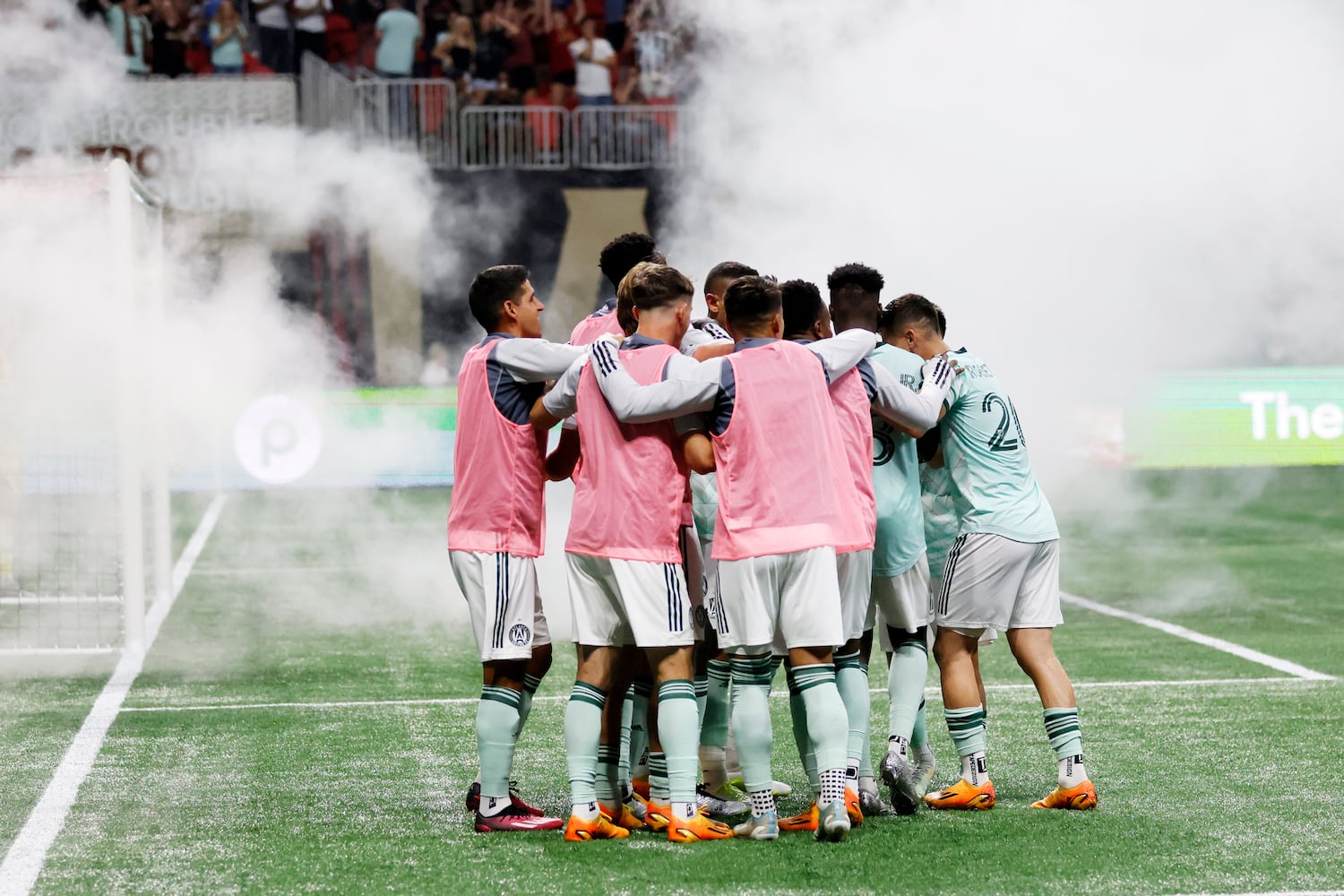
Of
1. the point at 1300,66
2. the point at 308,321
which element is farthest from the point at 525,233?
the point at 1300,66

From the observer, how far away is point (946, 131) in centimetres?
1358

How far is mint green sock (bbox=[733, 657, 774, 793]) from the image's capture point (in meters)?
4.77

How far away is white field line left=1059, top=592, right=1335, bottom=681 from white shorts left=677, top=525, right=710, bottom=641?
152 inches

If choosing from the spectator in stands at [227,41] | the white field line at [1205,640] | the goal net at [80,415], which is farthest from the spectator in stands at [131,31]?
the white field line at [1205,640]

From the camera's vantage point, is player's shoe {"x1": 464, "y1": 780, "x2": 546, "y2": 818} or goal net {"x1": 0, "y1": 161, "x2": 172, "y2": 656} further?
goal net {"x1": 0, "y1": 161, "x2": 172, "y2": 656}

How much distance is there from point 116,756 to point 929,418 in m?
3.43

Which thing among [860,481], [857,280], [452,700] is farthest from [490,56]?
[860,481]

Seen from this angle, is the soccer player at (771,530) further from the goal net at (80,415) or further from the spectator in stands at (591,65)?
the spectator in stands at (591,65)

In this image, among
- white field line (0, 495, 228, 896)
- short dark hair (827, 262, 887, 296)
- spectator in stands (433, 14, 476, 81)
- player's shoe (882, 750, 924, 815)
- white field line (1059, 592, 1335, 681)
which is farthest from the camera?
spectator in stands (433, 14, 476, 81)

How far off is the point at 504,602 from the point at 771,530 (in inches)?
34.9

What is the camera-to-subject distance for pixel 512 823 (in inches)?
197

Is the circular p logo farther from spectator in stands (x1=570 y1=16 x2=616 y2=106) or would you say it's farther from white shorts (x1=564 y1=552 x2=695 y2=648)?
white shorts (x1=564 y1=552 x2=695 y2=648)

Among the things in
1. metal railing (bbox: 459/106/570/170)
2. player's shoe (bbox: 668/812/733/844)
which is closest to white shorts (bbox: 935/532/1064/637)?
player's shoe (bbox: 668/812/733/844)

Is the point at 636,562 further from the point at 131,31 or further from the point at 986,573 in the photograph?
the point at 131,31
